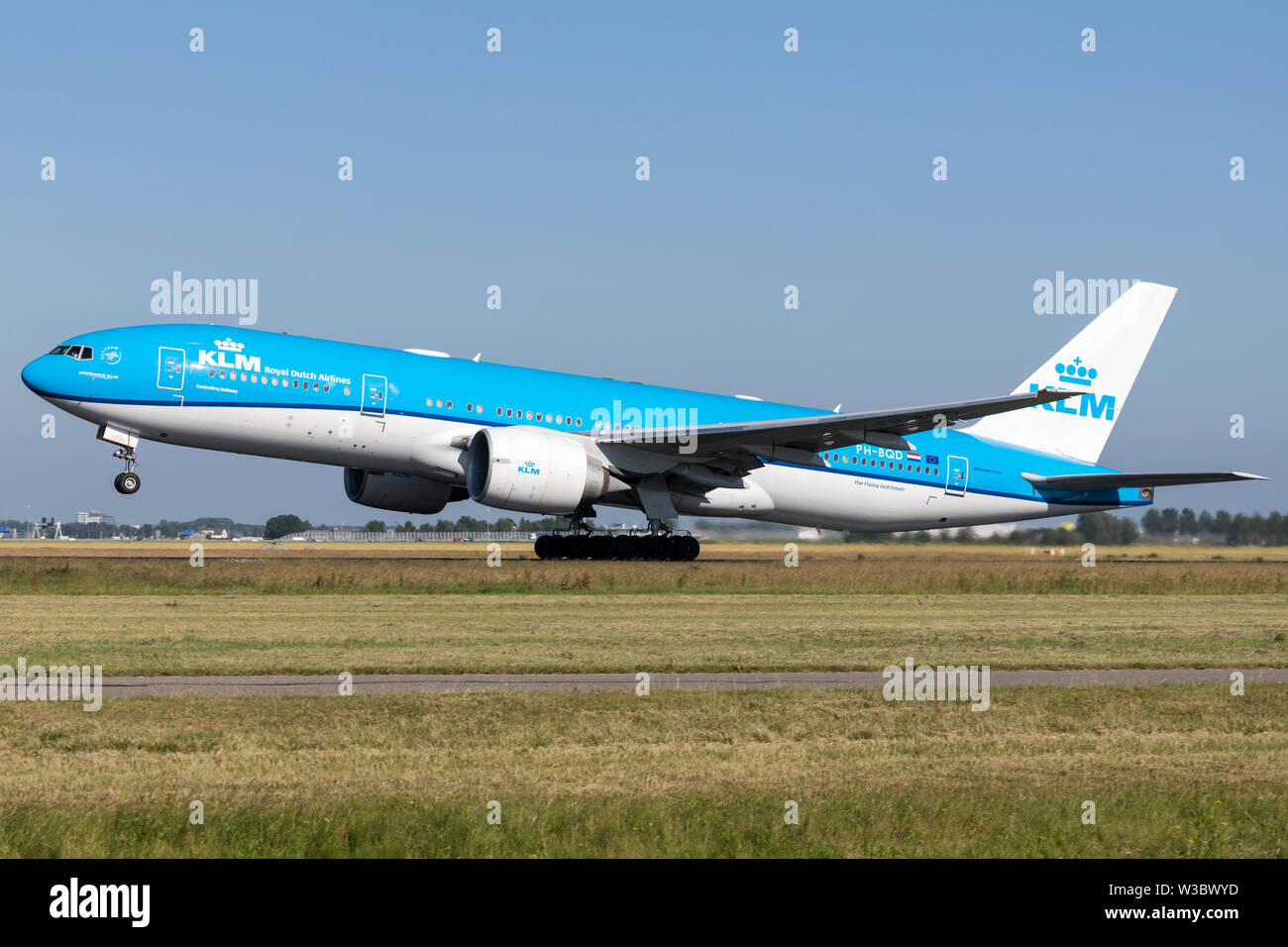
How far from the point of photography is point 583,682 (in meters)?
16.0

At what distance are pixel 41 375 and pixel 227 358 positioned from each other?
4.31 meters

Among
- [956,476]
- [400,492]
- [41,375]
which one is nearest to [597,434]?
[400,492]

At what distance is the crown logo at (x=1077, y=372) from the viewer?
45.6 meters

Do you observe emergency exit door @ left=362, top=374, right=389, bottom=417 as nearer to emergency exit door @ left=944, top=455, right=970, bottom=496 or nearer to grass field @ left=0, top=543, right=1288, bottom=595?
grass field @ left=0, top=543, right=1288, bottom=595

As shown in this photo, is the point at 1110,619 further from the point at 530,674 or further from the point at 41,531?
the point at 41,531

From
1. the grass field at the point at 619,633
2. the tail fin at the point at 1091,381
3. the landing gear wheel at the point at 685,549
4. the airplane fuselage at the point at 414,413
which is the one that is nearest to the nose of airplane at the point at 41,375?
the airplane fuselage at the point at 414,413

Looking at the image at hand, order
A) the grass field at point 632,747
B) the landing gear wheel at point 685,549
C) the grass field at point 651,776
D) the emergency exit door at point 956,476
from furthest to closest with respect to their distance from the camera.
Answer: the emergency exit door at point 956,476, the landing gear wheel at point 685,549, the grass field at point 632,747, the grass field at point 651,776

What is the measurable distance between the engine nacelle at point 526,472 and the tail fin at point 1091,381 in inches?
648

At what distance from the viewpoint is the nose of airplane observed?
107 feet

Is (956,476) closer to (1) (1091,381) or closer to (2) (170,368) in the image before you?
(1) (1091,381)

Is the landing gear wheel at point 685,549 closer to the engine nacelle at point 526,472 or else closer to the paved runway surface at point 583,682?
the engine nacelle at point 526,472

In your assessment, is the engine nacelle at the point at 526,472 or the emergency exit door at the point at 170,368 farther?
the engine nacelle at the point at 526,472
